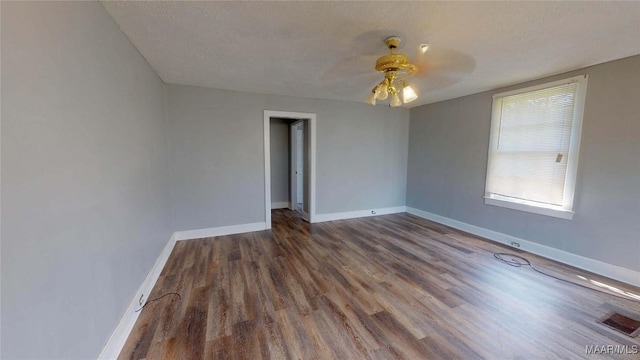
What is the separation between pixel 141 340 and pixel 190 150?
2.58m

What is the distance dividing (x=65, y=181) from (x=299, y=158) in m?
4.50

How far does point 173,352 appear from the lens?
1623 millimetres

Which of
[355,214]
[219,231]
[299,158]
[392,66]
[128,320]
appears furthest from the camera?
[299,158]

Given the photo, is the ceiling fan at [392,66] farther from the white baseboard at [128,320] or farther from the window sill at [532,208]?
the white baseboard at [128,320]

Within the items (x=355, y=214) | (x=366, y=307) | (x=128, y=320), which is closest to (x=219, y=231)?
(x=128, y=320)

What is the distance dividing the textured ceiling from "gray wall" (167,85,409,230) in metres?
0.64

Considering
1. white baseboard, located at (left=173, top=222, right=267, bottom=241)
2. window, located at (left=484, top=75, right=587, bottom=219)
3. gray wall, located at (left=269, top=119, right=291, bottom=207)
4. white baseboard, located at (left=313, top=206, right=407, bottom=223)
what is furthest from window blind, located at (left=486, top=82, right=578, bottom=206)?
gray wall, located at (left=269, top=119, right=291, bottom=207)

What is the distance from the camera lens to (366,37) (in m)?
2.08

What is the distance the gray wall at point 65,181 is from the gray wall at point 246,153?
1.59 meters

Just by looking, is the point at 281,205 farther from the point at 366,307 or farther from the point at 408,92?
the point at 408,92

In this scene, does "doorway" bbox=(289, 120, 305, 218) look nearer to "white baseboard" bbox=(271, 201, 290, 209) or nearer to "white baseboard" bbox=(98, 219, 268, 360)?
"white baseboard" bbox=(271, 201, 290, 209)

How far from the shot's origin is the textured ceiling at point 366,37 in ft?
5.58

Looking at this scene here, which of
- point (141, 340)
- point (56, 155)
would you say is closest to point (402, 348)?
point (141, 340)

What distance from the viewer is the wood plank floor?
1674mm
